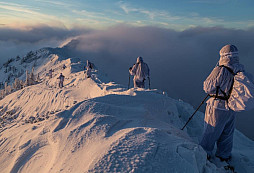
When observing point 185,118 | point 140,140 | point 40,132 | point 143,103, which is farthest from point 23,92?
point 140,140

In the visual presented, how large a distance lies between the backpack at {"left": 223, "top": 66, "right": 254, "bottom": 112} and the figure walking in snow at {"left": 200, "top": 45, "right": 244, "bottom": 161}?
6.0 inches

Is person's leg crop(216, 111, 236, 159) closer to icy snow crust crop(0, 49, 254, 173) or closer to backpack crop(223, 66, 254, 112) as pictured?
icy snow crust crop(0, 49, 254, 173)

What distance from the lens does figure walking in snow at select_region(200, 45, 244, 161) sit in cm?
351

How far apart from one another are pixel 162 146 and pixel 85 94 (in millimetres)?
8525

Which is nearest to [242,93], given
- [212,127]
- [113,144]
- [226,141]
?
[212,127]

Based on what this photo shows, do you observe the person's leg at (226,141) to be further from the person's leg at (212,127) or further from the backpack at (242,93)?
the backpack at (242,93)

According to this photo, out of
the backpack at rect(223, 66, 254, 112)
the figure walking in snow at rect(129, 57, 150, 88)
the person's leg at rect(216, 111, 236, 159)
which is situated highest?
the backpack at rect(223, 66, 254, 112)

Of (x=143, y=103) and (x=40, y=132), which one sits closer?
(x=40, y=132)

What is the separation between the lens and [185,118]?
6887mm

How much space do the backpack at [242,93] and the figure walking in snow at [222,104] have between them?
153 millimetres

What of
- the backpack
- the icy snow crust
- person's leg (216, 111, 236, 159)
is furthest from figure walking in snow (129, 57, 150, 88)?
the backpack

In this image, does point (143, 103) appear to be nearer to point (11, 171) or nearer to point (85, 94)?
point (11, 171)

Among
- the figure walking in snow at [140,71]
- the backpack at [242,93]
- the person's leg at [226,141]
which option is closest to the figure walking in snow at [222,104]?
the person's leg at [226,141]

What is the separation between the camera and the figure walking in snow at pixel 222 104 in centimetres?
351
